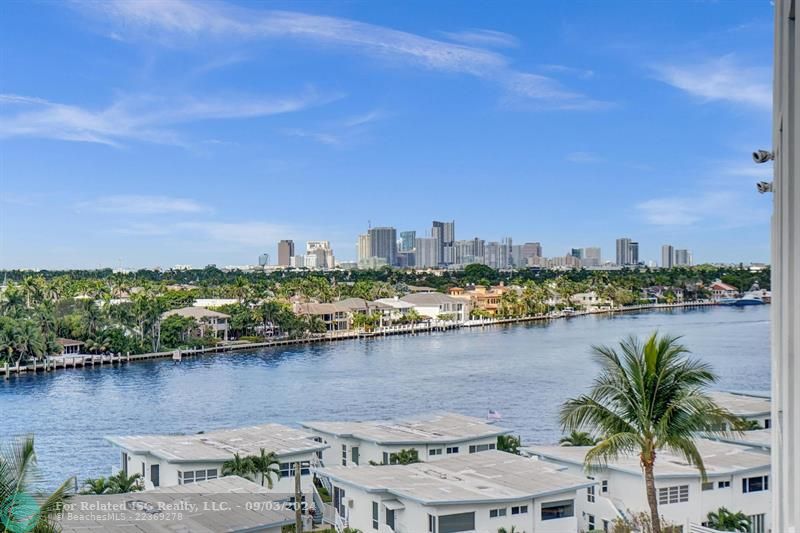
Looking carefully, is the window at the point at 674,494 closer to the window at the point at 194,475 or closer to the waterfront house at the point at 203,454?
the waterfront house at the point at 203,454

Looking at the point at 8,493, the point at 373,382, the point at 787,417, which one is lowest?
the point at 373,382

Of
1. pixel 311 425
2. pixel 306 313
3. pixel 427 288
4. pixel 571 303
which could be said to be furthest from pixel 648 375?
pixel 427 288

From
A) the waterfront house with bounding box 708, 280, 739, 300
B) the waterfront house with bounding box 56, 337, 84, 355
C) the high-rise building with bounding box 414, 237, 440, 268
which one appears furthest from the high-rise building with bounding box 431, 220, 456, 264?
the waterfront house with bounding box 56, 337, 84, 355

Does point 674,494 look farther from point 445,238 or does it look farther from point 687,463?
point 445,238

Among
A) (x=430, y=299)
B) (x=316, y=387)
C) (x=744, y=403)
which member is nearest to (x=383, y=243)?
(x=430, y=299)

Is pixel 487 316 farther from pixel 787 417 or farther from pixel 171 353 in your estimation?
pixel 787 417
